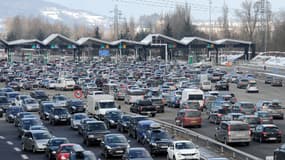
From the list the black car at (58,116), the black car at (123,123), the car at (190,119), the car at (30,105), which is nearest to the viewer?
the black car at (123,123)

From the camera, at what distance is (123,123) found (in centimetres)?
4191

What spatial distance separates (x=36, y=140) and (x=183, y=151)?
347 inches

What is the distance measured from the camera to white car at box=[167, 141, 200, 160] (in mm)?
29469

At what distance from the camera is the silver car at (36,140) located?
3469 cm

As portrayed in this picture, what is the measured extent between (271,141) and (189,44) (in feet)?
288

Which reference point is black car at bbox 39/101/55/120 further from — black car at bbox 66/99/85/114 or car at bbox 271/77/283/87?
car at bbox 271/77/283/87

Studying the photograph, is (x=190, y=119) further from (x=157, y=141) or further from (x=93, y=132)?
(x=157, y=141)

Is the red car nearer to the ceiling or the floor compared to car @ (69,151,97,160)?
nearer to the floor

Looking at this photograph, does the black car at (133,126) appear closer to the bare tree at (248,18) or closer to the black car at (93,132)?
the black car at (93,132)

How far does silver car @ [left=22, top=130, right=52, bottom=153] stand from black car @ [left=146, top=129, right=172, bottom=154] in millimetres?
5094

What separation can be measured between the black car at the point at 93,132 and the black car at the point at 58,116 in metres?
9.51

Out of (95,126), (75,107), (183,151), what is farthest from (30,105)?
(183,151)

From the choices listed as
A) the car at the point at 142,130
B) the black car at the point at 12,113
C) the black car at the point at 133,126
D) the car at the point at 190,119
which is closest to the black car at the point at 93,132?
the car at the point at 142,130

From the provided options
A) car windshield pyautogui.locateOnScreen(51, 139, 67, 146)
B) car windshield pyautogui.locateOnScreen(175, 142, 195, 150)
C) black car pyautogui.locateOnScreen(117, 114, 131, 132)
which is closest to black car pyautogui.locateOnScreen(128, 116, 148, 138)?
black car pyautogui.locateOnScreen(117, 114, 131, 132)
